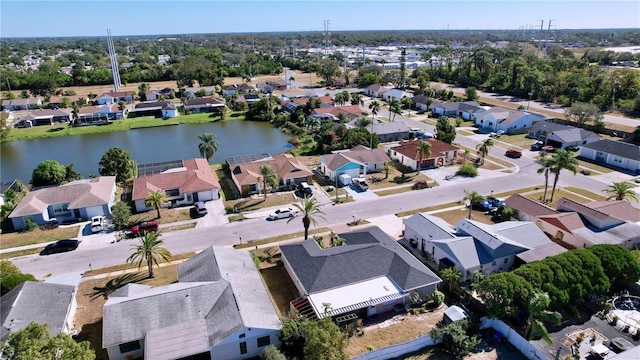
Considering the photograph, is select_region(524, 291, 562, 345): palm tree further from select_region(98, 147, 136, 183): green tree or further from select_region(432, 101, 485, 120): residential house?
select_region(432, 101, 485, 120): residential house

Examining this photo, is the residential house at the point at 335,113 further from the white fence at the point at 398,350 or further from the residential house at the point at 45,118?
the white fence at the point at 398,350

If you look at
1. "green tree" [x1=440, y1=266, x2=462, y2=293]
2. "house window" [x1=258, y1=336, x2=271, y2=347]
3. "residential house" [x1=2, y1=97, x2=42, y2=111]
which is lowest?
"house window" [x1=258, y1=336, x2=271, y2=347]

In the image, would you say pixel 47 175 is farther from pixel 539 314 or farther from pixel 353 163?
pixel 539 314

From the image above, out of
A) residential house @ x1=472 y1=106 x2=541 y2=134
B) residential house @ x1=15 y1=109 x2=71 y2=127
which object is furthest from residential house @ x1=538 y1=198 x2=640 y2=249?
residential house @ x1=15 y1=109 x2=71 y2=127

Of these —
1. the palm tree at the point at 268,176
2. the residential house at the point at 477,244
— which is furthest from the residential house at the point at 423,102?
the residential house at the point at 477,244

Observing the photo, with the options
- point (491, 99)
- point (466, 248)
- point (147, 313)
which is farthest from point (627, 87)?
point (147, 313)

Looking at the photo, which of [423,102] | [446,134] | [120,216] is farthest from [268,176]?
[423,102]
